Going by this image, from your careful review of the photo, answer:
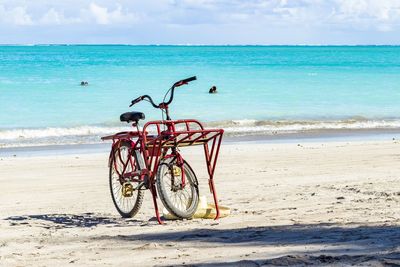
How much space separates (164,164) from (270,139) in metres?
12.5

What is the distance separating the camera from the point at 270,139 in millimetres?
19969

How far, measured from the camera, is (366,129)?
917 inches

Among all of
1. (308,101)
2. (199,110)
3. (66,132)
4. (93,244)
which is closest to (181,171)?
(93,244)

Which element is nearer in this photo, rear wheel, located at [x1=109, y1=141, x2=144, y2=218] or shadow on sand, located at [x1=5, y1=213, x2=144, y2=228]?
shadow on sand, located at [x1=5, y1=213, x2=144, y2=228]

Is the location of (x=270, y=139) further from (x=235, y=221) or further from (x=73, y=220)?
(x=235, y=221)

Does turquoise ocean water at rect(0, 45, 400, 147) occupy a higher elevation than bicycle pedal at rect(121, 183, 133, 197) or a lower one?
higher

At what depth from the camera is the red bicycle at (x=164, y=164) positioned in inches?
299

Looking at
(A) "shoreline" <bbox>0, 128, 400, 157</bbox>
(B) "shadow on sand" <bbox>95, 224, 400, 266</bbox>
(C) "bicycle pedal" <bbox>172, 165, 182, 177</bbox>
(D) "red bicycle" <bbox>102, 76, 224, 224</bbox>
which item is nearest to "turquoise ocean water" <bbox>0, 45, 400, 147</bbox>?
(A) "shoreline" <bbox>0, 128, 400, 157</bbox>

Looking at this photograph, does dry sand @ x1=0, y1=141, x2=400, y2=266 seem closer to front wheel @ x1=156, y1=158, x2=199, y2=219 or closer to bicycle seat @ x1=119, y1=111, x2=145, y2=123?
front wheel @ x1=156, y1=158, x2=199, y2=219

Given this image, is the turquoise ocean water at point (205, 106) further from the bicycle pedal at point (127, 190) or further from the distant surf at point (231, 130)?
the bicycle pedal at point (127, 190)

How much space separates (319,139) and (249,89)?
2533 centimetres

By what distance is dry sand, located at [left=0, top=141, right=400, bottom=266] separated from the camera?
19.0ft

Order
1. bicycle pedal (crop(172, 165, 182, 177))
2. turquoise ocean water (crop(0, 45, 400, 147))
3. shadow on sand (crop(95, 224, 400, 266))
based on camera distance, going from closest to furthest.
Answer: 1. shadow on sand (crop(95, 224, 400, 266))
2. bicycle pedal (crop(172, 165, 182, 177))
3. turquoise ocean water (crop(0, 45, 400, 147))

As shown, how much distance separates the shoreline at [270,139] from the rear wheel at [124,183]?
8353 millimetres
